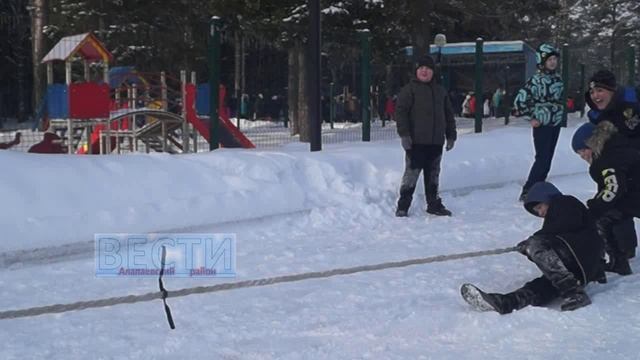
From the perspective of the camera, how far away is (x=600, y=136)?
5473mm

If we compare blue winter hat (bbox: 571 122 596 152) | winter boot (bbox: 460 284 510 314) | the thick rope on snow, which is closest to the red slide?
the thick rope on snow

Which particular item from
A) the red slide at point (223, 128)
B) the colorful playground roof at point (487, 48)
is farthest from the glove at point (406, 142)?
the colorful playground roof at point (487, 48)

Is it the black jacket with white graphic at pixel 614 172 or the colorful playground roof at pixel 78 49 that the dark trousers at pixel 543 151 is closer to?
the black jacket with white graphic at pixel 614 172

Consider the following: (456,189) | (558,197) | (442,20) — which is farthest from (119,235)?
(442,20)

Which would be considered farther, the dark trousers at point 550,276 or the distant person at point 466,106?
the distant person at point 466,106

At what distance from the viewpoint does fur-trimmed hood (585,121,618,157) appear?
545cm

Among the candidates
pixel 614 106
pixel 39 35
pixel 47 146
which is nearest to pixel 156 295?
pixel 614 106

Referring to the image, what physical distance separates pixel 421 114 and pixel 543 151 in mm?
1641

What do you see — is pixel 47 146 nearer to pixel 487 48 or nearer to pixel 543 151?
pixel 543 151

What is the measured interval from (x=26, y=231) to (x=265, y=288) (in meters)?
2.24

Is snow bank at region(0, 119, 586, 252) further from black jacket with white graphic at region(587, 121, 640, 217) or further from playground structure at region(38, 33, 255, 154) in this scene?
playground structure at region(38, 33, 255, 154)

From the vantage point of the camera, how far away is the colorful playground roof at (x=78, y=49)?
1583cm

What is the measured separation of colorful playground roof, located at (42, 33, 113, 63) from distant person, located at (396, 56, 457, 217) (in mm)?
9575

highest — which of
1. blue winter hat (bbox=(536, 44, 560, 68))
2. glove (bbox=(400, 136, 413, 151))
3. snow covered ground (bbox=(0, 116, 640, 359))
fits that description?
blue winter hat (bbox=(536, 44, 560, 68))
